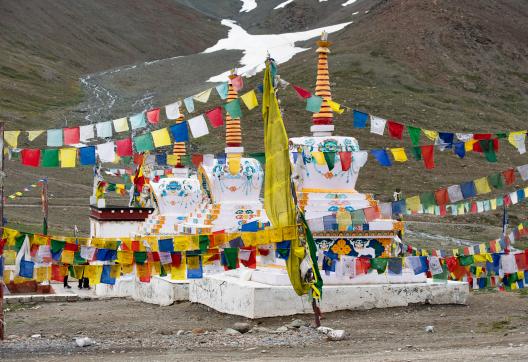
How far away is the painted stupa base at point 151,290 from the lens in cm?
1827

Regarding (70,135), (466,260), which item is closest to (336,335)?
(466,260)

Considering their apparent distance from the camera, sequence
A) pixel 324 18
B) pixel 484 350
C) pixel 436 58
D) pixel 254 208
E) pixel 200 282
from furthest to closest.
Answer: pixel 324 18 → pixel 436 58 → pixel 254 208 → pixel 200 282 → pixel 484 350

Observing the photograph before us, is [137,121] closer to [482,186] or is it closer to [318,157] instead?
[318,157]

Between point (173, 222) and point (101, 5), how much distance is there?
354ft

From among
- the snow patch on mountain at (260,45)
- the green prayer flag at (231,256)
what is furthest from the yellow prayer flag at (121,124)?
the snow patch on mountain at (260,45)

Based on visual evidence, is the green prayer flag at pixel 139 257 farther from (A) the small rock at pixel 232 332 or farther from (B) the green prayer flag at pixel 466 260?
(B) the green prayer flag at pixel 466 260

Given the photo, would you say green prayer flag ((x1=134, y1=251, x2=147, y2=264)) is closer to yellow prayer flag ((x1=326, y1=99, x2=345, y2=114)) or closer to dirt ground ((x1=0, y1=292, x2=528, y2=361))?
dirt ground ((x1=0, y1=292, x2=528, y2=361))

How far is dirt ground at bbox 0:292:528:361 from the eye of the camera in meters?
11.2

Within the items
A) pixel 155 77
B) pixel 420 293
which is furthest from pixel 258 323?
pixel 155 77

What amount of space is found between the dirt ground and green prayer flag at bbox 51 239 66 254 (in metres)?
1.18

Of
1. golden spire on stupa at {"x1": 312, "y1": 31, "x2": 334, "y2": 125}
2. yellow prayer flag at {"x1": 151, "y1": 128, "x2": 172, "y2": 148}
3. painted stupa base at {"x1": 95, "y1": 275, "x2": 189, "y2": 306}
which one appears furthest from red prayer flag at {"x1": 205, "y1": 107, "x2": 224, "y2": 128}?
painted stupa base at {"x1": 95, "y1": 275, "x2": 189, "y2": 306}

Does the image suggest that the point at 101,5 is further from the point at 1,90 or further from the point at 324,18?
the point at 1,90

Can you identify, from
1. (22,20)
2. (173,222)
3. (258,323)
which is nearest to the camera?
(258,323)

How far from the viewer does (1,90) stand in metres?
71.6
